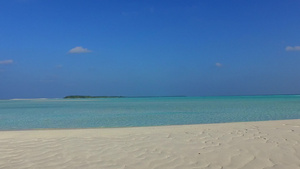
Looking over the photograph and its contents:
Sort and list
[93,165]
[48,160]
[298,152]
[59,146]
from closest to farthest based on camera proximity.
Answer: [93,165]
[48,160]
[298,152]
[59,146]

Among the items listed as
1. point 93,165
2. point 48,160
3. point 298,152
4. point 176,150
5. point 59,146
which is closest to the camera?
point 93,165

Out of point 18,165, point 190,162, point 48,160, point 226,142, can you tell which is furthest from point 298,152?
point 18,165

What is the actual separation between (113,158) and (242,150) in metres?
3.00

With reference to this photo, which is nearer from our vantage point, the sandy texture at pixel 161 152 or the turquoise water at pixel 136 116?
the sandy texture at pixel 161 152

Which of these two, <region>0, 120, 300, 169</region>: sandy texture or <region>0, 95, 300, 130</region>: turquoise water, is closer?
<region>0, 120, 300, 169</region>: sandy texture

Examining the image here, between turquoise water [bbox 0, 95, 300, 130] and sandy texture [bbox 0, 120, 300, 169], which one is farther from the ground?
sandy texture [bbox 0, 120, 300, 169]

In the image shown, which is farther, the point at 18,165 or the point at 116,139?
the point at 116,139

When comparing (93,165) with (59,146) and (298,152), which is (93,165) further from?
(298,152)

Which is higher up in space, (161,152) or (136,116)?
(161,152)

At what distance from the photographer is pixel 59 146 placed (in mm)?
6891

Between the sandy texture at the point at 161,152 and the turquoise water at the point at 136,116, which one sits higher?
the sandy texture at the point at 161,152

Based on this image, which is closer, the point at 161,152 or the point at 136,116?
the point at 161,152

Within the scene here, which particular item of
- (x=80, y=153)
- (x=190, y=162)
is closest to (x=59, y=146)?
(x=80, y=153)

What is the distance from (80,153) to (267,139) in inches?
203
